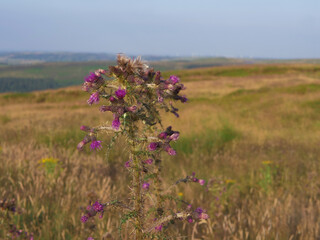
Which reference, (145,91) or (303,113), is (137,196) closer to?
(145,91)

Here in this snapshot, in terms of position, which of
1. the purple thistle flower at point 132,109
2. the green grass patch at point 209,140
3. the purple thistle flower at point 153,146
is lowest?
the green grass patch at point 209,140

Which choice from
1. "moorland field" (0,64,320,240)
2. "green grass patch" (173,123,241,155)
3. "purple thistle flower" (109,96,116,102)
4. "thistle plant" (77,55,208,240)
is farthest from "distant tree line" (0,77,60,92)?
"purple thistle flower" (109,96,116,102)

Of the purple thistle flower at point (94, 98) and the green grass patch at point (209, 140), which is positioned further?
the green grass patch at point (209, 140)

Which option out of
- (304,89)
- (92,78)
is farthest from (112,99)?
(304,89)

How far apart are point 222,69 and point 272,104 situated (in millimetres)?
52340

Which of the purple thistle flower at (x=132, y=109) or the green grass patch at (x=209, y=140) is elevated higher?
the purple thistle flower at (x=132, y=109)

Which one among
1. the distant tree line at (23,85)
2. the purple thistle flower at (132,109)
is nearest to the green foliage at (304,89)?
the purple thistle flower at (132,109)

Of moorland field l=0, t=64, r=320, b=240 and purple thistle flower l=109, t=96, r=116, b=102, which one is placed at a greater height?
purple thistle flower l=109, t=96, r=116, b=102

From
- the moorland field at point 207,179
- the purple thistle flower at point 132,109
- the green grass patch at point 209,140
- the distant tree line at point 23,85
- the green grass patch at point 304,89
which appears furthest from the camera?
the distant tree line at point 23,85

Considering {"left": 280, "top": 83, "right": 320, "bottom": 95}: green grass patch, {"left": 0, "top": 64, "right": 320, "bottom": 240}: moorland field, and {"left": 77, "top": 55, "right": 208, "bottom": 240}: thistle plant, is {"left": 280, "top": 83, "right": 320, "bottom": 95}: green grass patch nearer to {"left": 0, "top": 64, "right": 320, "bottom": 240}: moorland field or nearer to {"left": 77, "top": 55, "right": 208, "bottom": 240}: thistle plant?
{"left": 0, "top": 64, "right": 320, "bottom": 240}: moorland field

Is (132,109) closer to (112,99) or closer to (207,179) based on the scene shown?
(112,99)

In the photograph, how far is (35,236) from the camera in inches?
141

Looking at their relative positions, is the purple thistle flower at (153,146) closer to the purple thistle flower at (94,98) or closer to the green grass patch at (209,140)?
the purple thistle flower at (94,98)

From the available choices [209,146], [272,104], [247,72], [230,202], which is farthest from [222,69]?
[230,202]
